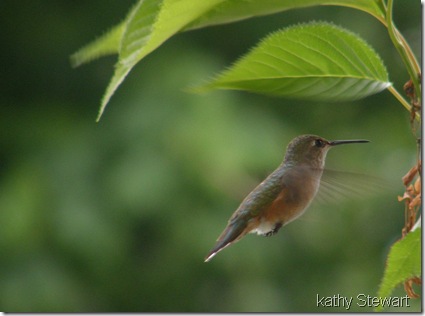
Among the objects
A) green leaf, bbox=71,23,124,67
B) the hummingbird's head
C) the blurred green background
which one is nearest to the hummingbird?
the hummingbird's head

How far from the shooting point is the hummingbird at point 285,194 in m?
0.84

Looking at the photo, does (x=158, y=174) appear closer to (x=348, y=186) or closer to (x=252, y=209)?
(x=252, y=209)

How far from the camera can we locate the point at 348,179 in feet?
2.50

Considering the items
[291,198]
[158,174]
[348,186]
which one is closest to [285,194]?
[291,198]

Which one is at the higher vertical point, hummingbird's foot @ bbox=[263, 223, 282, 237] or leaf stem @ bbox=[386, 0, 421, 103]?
leaf stem @ bbox=[386, 0, 421, 103]

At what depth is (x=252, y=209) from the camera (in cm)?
100

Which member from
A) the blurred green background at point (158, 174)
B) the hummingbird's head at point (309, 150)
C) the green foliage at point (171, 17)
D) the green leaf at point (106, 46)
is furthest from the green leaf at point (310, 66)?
the blurred green background at point (158, 174)

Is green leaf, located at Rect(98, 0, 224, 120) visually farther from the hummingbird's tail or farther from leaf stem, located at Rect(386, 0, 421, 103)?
the hummingbird's tail

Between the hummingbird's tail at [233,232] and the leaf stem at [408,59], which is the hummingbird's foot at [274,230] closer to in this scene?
the hummingbird's tail at [233,232]

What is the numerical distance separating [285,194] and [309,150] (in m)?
0.11

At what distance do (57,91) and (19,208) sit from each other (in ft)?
3.29

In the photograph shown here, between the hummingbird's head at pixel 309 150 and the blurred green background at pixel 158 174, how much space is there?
1.73 meters

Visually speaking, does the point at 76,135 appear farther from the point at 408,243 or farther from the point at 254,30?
the point at 408,243

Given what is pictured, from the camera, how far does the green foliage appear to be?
25.3 inches
